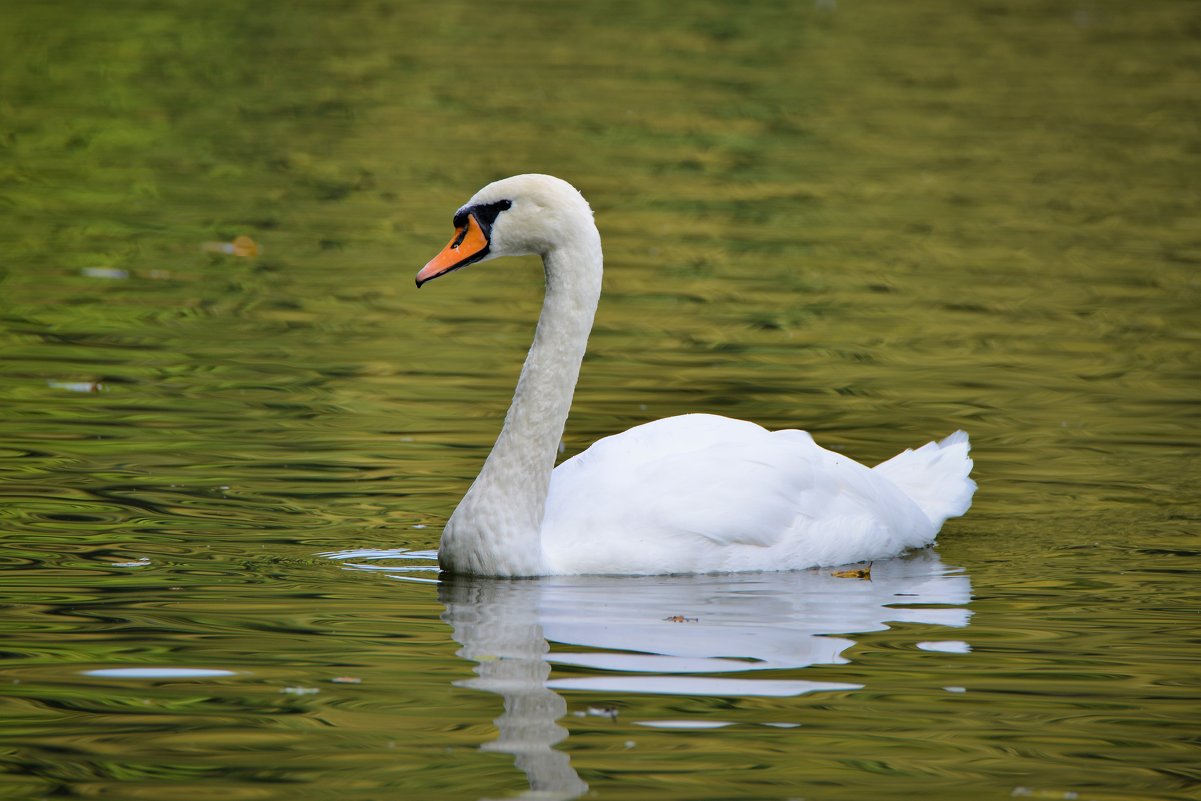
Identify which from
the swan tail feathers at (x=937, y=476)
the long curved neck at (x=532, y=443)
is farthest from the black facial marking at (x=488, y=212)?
the swan tail feathers at (x=937, y=476)

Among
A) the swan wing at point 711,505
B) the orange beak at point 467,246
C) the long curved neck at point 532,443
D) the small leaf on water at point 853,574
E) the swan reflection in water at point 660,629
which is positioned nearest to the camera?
the swan reflection in water at point 660,629

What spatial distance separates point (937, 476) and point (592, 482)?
6.49 feet

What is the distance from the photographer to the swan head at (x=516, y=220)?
334 inches

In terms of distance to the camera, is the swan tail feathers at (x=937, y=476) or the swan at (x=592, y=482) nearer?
the swan at (x=592, y=482)

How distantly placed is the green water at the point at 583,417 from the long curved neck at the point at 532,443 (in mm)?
156

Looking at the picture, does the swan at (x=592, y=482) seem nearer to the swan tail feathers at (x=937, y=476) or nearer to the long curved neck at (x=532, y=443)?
the long curved neck at (x=532, y=443)

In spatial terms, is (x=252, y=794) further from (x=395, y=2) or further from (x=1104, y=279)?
(x=395, y=2)

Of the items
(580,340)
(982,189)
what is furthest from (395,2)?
(580,340)

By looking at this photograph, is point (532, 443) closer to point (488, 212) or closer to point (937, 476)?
point (488, 212)

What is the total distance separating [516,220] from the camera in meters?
8.47

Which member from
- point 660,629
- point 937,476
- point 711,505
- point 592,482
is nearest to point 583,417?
point 937,476

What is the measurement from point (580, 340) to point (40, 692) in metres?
2.88

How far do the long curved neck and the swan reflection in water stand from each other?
117mm

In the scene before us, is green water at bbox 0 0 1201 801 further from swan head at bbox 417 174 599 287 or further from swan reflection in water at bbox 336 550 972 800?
swan head at bbox 417 174 599 287
